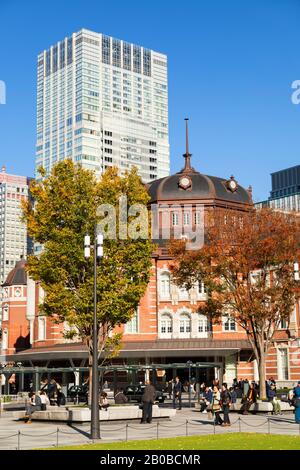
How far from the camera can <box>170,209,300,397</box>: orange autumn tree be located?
37781mm

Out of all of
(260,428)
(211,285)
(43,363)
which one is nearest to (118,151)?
(43,363)

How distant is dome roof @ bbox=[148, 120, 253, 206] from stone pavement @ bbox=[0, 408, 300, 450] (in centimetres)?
3026

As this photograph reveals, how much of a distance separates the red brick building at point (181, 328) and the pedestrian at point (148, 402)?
19.9 m

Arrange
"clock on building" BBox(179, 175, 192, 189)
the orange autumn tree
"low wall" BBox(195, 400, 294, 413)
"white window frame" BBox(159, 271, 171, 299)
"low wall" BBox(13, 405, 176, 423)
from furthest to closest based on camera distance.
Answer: "clock on building" BBox(179, 175, 192, 189)
"white window frame" BBox(159, 271, 171, 299)
the orange autumn tree
"low wall" BBox(195, 400, 294, 413)
"low wall" BBox(13, 405, 176, 423)

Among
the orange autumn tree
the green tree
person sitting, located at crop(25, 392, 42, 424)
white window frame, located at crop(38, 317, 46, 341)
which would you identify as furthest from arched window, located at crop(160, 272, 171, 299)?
person sitting, located at crop(25, 392, 42, 424)

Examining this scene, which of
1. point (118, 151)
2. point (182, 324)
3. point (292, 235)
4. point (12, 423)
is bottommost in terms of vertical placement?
point (12, 423)

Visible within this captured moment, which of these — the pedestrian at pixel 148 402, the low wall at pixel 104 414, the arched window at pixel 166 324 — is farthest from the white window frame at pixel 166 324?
the pedestrian at pixel 148 402

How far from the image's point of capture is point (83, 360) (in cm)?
5584

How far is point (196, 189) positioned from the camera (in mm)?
60875

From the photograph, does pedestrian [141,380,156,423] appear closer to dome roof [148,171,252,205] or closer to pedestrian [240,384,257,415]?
pedestrian [240,384,257,415]
